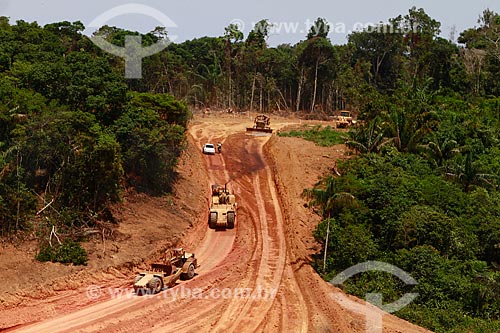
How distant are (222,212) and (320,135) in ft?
65.1

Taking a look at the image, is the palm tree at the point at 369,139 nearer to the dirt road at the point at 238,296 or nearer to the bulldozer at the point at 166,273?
the dirt road at the point at 238,296

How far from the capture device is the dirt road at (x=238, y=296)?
24.4 m

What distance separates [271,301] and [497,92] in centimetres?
5579

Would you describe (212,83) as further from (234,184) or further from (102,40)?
(234,184)

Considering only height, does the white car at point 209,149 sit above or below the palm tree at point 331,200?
above

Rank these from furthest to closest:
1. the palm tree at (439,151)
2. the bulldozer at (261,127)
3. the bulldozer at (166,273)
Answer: the bulldozer at (261,127) → the palm tree at (439,151) → the bulldozer at (166,273)

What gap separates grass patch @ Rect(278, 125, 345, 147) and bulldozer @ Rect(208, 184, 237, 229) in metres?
14.5

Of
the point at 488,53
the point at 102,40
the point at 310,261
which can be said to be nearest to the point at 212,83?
the point at 102,40

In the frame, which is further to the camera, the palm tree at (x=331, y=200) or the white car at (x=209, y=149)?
the white car at (x=209, y=149)

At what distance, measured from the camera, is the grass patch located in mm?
52156

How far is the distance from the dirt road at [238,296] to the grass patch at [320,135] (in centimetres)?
1176

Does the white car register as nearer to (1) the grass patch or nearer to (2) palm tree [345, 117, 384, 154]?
(1) the grass patch
